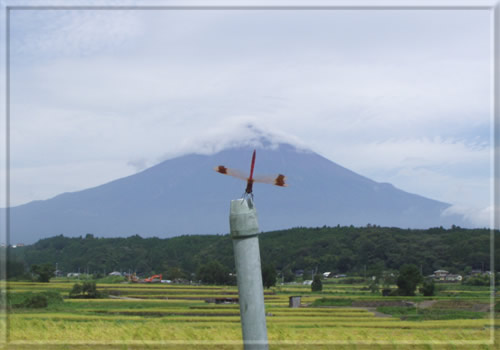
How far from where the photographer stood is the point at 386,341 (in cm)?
1275

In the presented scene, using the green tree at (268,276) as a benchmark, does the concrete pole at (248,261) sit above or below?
above

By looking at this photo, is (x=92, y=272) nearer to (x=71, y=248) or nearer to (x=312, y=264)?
(x=71, y=248)

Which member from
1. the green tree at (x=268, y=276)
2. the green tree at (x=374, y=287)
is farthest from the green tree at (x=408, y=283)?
the green tree at (x=268, y=276)

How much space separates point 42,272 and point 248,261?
34.5 meters

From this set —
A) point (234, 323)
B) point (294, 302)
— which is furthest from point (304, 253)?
point (234, 323)

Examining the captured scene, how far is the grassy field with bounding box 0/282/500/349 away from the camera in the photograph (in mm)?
11969

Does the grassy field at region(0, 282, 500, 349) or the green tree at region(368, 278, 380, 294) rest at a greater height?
the grassy field at region(0, 282, 500, 349)

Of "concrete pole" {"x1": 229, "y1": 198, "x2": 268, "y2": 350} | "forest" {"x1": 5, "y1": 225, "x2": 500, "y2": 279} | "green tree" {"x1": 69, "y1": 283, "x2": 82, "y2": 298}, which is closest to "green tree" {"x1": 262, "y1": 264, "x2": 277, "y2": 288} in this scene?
"forest" {"x1": 5, "y1": 225, "x2": 500, "y2": 279}

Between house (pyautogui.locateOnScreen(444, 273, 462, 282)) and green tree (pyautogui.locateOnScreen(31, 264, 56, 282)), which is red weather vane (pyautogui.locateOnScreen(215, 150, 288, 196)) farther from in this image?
house (pyautogui.locateOnScreen(444, 273, 462, 282))

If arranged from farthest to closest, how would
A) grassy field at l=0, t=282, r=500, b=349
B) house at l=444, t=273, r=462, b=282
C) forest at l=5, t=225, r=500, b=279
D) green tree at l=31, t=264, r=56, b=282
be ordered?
forest at l=5, t=225, r=500, b=279 → house at l=444, t=273, r=462, b=282 → green tree at l=31, t=264, r=56, b=282 → grassy field at l=0, t=282, r=500, b=349

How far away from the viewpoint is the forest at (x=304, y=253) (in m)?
47.6

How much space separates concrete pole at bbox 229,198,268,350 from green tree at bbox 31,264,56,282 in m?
33.5

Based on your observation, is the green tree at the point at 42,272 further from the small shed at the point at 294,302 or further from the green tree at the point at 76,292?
the small shed at the point at 294,302

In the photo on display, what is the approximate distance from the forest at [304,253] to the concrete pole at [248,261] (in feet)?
124
